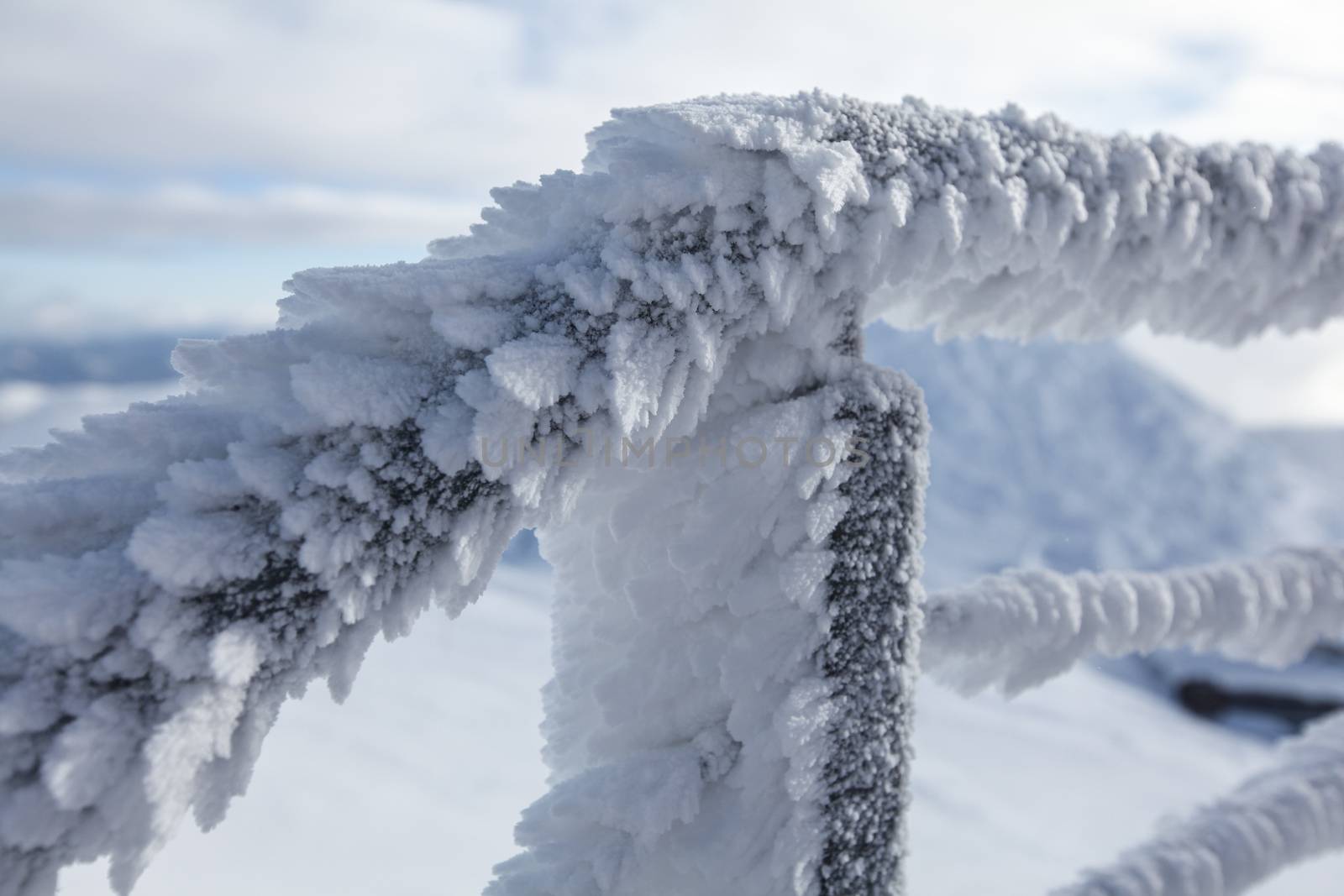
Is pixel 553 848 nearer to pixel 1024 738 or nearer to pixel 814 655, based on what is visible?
pixel 814 655

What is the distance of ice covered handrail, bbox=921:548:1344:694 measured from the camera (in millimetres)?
428

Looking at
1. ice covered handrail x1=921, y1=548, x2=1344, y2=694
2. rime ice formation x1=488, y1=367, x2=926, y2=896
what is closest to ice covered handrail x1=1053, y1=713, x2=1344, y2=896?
ice covered handrail x1=921, y1=548, x2=1344, y2=694

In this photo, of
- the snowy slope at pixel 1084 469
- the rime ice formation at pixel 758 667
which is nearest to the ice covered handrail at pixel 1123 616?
the rime ice formation at pixel 758 667

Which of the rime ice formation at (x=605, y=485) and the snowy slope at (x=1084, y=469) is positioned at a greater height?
the snowy slope at (x=1084, y=469)

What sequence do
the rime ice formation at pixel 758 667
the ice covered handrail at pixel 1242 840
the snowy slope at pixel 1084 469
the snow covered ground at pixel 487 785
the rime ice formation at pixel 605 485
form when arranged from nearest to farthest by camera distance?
the rime ice formation at pixel 605 485, the rime ice formation at pixel 758 667, the ice covered handrail at pixel 1242 840, the snow covered ground at pixel 487 785, the snowy slope at pixel 1084 469

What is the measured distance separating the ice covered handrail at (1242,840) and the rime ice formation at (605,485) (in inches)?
9.4

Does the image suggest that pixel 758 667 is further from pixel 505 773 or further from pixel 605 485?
pixel 505 773

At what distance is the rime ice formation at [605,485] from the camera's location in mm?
236

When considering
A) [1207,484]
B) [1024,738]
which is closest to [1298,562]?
[1024,738]

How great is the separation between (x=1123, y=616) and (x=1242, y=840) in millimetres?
185

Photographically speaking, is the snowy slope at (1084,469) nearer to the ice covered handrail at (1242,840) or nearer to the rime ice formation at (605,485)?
the ice covered handrail at (1242,840)

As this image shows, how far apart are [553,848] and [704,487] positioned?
0.14 m

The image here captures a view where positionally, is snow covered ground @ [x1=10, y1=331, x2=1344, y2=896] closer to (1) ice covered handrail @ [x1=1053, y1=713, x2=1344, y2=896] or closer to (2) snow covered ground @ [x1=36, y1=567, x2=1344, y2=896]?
(2) snow covered ground @ [x1=36, y1=567, x2=1344, y2=896]

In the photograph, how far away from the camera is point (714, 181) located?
31 centimetres
